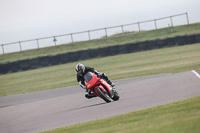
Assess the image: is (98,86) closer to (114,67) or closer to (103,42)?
(114,67)

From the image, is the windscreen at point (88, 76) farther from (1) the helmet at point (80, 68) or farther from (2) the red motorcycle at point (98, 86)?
(1) the helmet at point (80, 68)

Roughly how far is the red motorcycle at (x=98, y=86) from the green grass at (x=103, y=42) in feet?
84.4

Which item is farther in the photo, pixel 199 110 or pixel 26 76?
pixel 26 76

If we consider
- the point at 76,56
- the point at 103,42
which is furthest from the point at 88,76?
the point at 103,42

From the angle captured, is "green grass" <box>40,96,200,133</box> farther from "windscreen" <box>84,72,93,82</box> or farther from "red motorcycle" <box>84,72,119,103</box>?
"windscreen" <box>84,72,93,82</box>

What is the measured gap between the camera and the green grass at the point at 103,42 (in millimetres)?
37562

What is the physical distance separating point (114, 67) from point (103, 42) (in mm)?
12841

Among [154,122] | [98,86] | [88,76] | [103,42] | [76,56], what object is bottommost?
[154,122]

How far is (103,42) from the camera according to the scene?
39969 millimetres

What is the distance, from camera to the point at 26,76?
30.1 meters

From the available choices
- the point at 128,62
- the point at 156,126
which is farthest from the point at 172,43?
the point at 156,126

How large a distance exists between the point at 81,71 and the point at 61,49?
28.9m

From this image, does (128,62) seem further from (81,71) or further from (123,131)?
(123,131)

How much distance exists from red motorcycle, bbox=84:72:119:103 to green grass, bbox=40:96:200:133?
9.25 ft
